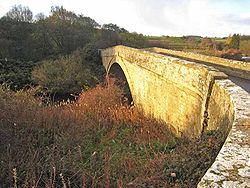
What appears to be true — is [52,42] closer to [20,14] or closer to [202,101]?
[20,14]

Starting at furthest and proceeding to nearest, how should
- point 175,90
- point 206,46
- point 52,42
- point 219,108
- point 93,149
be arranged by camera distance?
point 52,42
point 206,46
point 93,149
point 175,90
point 219,108

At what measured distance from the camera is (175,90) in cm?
712

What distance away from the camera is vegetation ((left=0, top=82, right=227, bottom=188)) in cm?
383

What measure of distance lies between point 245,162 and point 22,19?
40.2m

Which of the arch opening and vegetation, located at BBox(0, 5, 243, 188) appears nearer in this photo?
vegetation, located at BBox(0, 5, 243, 188)

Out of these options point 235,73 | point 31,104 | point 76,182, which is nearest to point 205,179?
point 76,182

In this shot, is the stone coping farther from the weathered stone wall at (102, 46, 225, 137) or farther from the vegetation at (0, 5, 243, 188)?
the weathered stone wall at (102, 46, 225, 137)

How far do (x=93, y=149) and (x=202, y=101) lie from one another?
3703 millimetres

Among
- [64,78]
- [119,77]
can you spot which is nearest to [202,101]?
[119,77]

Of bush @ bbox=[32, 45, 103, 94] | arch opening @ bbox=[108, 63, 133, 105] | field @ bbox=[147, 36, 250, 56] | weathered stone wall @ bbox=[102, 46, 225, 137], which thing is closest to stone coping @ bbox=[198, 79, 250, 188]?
weathered stone wall @ bbox=[102, 46, 225, 137]

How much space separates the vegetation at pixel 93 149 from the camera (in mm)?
3832

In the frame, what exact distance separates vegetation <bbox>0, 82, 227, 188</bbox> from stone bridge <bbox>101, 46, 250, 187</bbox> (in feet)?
1.56

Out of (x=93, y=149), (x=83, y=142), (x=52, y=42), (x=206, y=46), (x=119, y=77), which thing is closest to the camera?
(x=93, y=149)

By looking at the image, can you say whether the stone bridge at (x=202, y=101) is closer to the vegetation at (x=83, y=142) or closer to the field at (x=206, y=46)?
the vegetation at (x=83, y=142)
